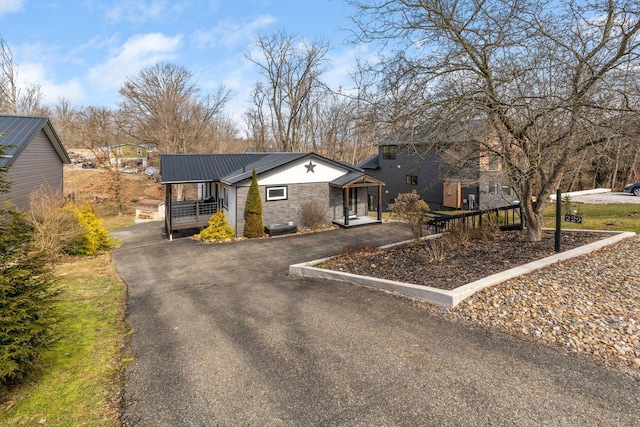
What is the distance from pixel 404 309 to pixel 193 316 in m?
4.03

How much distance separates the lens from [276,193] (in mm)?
16812

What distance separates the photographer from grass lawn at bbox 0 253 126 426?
3.62 metres

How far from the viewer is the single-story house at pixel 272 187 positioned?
16.2 m

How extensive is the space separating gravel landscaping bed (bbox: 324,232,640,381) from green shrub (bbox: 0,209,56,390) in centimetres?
579

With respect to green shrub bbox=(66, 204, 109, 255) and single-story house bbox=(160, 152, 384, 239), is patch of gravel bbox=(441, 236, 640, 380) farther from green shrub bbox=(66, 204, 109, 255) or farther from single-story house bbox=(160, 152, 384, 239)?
green shrub bbox=(66, 204, 109, 255)

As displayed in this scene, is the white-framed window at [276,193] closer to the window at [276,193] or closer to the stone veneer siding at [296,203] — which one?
the window at [276,193]

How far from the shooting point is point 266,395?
3.81m

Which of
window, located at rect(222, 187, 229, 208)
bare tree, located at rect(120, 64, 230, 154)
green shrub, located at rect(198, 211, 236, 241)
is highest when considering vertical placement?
bare tree, located at rect(120, 64, 230, 154)

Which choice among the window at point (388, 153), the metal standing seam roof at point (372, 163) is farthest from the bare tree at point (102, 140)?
the window at point (388, 153)

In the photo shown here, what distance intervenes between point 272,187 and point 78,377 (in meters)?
12.8

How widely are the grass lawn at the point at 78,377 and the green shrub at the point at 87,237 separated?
681cm

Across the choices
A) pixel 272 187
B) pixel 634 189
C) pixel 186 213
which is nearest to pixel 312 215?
pixel 272 187

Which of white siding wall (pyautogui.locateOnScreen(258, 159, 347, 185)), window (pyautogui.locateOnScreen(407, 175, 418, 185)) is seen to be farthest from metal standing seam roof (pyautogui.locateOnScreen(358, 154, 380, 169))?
white siding wall (pyautogui.locateOnScreen(258, 159, 347, 185))

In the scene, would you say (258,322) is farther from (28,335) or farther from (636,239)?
(636,239)
